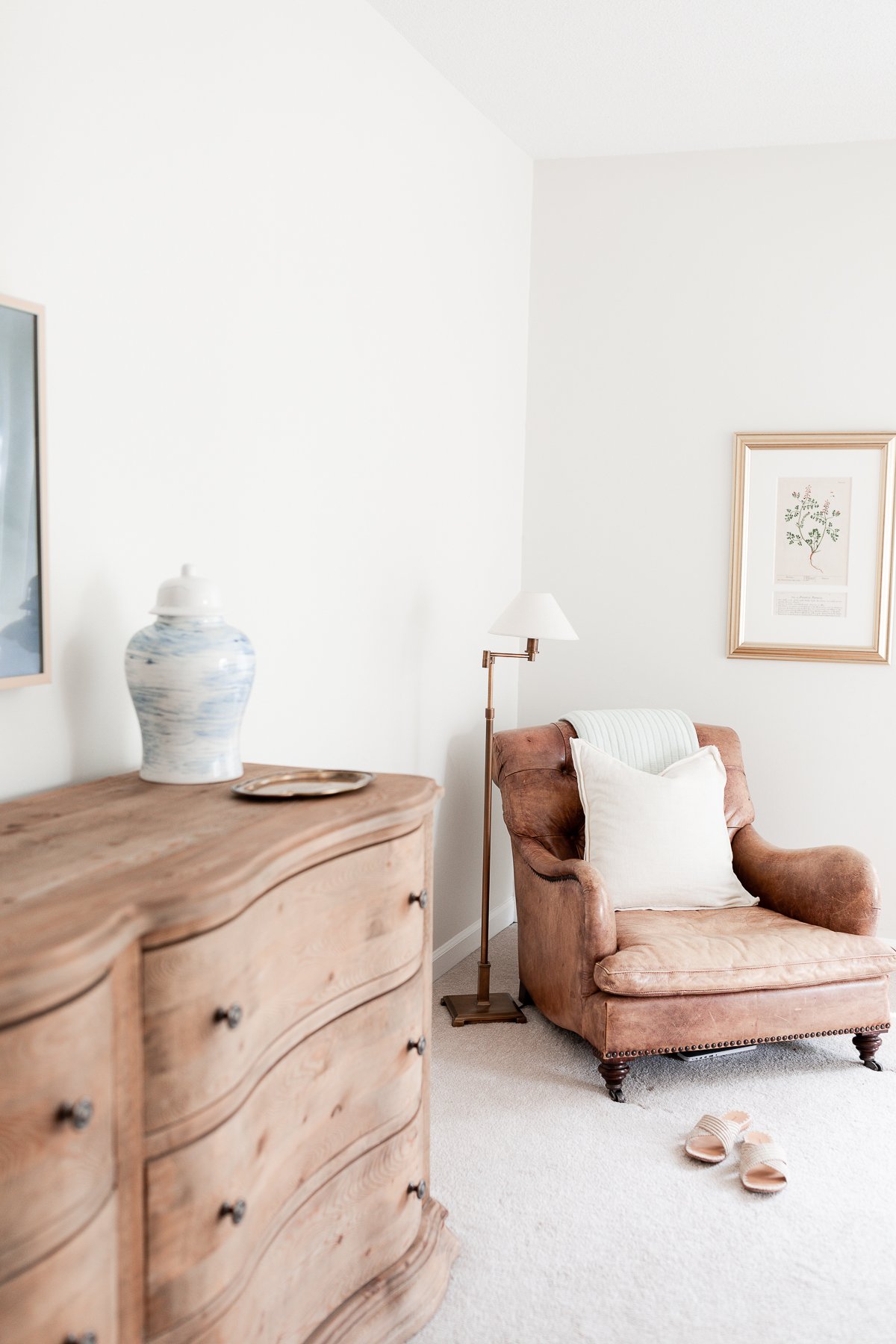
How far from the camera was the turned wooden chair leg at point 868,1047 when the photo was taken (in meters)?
3.03

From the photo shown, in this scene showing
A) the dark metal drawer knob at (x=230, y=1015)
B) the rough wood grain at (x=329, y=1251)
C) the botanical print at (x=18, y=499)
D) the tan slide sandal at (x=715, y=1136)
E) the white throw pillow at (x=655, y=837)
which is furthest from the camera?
the white throw pillow at (x=655, y=837)

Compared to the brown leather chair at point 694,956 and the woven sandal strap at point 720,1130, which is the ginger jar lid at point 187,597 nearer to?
the brown leather chair at point 694,956

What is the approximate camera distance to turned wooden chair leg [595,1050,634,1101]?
2805 mm

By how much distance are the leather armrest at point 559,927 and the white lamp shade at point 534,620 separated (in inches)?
25.3

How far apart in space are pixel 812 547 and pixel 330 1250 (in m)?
3.08

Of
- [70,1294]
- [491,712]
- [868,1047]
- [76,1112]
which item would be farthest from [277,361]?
[868,1047]

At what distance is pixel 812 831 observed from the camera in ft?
13.4

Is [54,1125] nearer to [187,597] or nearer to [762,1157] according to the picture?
[187,597]

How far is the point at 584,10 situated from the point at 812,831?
2863 millimetres

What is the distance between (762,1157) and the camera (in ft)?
8.08

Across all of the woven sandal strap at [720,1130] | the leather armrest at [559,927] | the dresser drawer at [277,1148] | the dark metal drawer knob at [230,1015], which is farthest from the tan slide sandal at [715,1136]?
the dark metal drawer knob at [230,1015]

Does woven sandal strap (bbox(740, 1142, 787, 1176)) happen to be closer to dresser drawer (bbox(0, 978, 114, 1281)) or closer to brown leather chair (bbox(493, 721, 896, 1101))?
brown leather chair (bbox(493, 721, 896, 1101))

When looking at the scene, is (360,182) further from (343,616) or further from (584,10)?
(343,616)

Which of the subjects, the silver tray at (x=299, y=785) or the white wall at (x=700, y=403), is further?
the white wall at (x=700, y=403)
